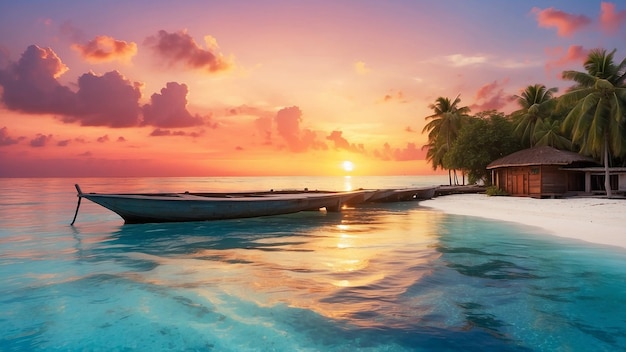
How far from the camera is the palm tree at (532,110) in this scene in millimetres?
31447

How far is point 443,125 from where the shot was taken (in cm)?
3991

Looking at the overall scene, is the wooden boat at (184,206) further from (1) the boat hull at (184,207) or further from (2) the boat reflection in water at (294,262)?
(2) the boat reflection in water at (294,262)

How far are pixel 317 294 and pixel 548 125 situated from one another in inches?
1155

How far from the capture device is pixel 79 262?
11.1m

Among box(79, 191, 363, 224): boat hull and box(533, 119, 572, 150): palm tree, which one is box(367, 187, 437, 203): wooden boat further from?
box(79, 191, 363, 224): boat hull

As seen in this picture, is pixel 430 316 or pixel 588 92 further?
pixel 588 92

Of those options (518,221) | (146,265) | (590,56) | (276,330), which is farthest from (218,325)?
(590,56)

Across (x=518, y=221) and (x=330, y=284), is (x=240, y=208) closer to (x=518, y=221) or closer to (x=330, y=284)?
(x=330, y=284)

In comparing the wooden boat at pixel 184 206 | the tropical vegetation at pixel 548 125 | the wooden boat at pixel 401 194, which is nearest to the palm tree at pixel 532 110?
the tropical vegetation at pixel 548 125

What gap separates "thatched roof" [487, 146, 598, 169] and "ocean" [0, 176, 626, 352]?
12.5 metres

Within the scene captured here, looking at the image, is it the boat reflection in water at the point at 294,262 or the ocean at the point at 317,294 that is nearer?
the ocean at the point at 317,294

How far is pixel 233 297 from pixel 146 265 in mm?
4112

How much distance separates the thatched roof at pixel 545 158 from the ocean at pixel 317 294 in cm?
1255

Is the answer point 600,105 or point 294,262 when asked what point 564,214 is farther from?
point 294,262
